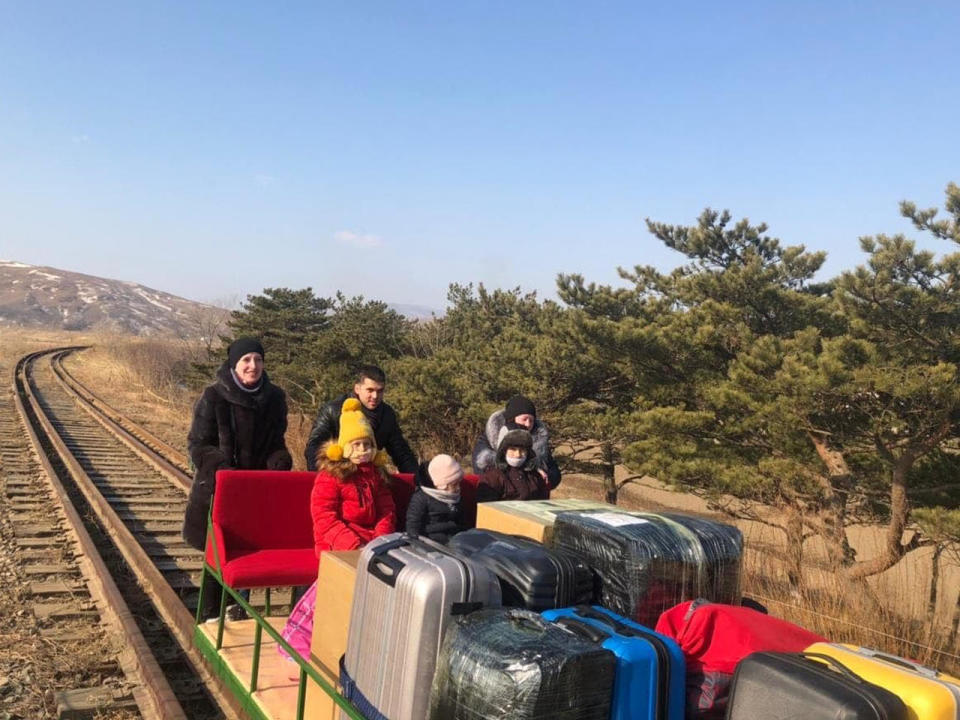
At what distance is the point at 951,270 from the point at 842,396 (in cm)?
207

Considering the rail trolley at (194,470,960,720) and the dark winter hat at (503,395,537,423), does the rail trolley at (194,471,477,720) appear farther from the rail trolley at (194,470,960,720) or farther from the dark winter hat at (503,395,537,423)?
the dark winter hat at (503,395,537,423)

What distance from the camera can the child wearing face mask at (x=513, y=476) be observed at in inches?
180

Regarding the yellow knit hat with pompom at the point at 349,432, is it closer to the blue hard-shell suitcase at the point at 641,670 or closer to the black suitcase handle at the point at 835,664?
the blue hard-shell suitcase at the point at 641,670

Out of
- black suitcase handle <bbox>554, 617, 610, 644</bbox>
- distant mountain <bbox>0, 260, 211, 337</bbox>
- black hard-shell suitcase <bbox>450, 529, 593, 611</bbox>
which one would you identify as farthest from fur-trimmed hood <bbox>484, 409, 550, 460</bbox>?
distant mountain <bbox>0, 260, 211, 337</bbox>

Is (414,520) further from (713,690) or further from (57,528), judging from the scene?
(57,528)

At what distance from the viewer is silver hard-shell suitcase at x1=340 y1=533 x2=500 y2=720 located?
229 centimetres

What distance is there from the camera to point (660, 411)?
12.8 meters

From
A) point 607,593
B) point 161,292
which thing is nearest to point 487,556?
point 607,593

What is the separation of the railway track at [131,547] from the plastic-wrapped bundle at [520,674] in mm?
2360

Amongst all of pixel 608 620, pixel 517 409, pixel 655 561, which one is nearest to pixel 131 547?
pixel 517 409

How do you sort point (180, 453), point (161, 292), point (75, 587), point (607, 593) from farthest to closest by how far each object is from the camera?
point (161, 292), point (180, 453), point (75, 587), point (607, 593)

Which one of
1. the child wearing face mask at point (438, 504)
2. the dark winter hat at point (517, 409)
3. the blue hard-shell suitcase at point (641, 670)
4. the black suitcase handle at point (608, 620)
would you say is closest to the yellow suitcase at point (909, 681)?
the blue hard-shell suitcase at point (641, 670)

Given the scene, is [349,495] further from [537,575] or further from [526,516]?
[537,575]

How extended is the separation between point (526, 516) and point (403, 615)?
100 cm
